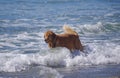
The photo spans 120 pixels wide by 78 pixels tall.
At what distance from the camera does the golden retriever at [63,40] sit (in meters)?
10.5

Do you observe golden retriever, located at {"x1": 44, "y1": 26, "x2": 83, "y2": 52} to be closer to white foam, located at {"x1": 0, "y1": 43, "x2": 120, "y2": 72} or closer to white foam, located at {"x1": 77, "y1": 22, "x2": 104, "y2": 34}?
white foam, located at {"x1": 0, "y1": 43, "x2": 120, "y2": 72}

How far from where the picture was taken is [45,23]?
19453 millimetres

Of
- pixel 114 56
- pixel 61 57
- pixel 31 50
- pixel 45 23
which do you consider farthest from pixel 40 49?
pixel 45 23

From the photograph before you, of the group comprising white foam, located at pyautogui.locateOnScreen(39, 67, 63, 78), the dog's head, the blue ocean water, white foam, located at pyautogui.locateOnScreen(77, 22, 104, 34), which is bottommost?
white foam, located at pyautogui.locateOnScreen(77, 22, 104, 34)

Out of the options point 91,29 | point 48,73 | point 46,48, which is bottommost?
point 91,29

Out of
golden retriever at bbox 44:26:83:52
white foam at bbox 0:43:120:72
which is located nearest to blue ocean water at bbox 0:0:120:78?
white foam at bbox 0:43:120:72

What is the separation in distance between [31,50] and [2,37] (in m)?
2.89

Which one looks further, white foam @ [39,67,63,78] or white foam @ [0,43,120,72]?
white foam @ [0,43,120,72]

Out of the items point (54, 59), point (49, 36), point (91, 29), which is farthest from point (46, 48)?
point (91, 29)

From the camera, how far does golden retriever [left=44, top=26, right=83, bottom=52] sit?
34.6ft

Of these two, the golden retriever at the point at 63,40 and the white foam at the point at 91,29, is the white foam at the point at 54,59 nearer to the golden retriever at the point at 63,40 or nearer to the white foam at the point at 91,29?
the golden retriever at the point at 63,40

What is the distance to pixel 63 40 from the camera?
1103 centimetres

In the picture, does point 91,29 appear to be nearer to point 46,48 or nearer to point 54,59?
point 46,48

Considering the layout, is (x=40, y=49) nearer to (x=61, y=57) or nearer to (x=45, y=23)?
(x=61, y=57)
